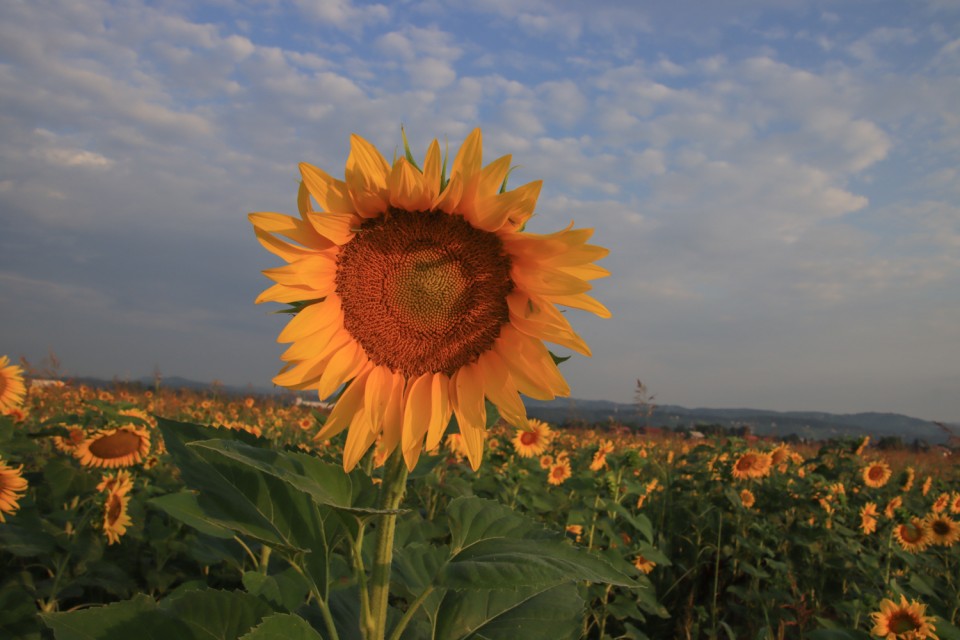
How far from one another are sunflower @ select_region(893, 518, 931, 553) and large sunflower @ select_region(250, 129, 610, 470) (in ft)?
18.6

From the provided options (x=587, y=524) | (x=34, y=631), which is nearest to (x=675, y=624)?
(x=587, y=524)

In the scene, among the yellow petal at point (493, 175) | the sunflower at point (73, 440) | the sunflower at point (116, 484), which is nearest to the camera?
the yellow petal at point (493, 175)

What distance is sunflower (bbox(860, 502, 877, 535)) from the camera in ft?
20.0

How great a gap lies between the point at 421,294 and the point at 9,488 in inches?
118

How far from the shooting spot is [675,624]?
518cm

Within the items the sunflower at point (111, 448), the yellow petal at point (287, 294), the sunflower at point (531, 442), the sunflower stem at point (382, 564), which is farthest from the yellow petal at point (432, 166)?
the sunflower at point (531, 442)

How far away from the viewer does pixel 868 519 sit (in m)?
6.18

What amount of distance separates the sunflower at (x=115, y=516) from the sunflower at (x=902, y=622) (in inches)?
167

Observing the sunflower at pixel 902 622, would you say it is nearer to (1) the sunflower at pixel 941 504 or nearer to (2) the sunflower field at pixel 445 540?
(2) the sunflower field at pixel 445 540

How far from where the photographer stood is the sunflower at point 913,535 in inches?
223

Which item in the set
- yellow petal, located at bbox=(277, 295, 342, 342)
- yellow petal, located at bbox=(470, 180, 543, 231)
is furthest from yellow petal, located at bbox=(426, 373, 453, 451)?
yellow petal, located at bbox=(470, 180, 543, 231)

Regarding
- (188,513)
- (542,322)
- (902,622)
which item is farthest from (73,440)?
(902,622)

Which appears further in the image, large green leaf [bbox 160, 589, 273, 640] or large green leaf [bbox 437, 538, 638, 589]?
large green leaf [bbox 160, 589, 273, 640]

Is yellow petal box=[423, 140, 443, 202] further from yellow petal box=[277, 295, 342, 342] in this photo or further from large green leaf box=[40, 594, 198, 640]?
large green leaf box=[40, 594, 198, 640]
